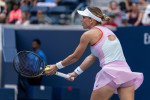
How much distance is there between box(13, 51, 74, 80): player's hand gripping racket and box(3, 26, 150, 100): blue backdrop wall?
3617 millimetres

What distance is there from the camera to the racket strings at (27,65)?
21.4 feet

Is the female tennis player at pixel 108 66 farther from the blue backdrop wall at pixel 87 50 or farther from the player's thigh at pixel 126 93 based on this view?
the blue backdrop wall at pixel 87 50

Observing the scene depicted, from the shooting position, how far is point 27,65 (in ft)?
23.0

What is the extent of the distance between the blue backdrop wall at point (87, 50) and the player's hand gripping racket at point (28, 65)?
3617 mm

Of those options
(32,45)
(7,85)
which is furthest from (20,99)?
(32,45)

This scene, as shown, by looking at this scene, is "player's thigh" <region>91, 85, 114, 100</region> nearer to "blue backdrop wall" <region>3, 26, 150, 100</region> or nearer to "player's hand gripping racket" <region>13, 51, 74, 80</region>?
"player's hand gripping racket" <region>13, 51, 74, 80</region>

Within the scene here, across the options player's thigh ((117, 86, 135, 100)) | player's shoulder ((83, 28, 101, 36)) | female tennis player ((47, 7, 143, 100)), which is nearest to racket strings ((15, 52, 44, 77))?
female tennis player ((47, 7, 143, 100))

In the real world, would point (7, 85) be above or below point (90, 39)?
below

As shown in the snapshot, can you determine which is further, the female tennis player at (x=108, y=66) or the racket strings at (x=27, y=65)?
the racket strings at (x=27, y=65)

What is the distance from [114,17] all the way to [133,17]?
475mm

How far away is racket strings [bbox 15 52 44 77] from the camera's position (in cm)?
651

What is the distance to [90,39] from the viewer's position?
605 cm

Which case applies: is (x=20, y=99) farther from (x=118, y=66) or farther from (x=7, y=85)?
(x=118, y=66)

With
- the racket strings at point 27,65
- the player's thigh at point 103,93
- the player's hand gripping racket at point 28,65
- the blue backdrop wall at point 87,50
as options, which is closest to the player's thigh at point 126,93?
the player's thigh at point 103,93
